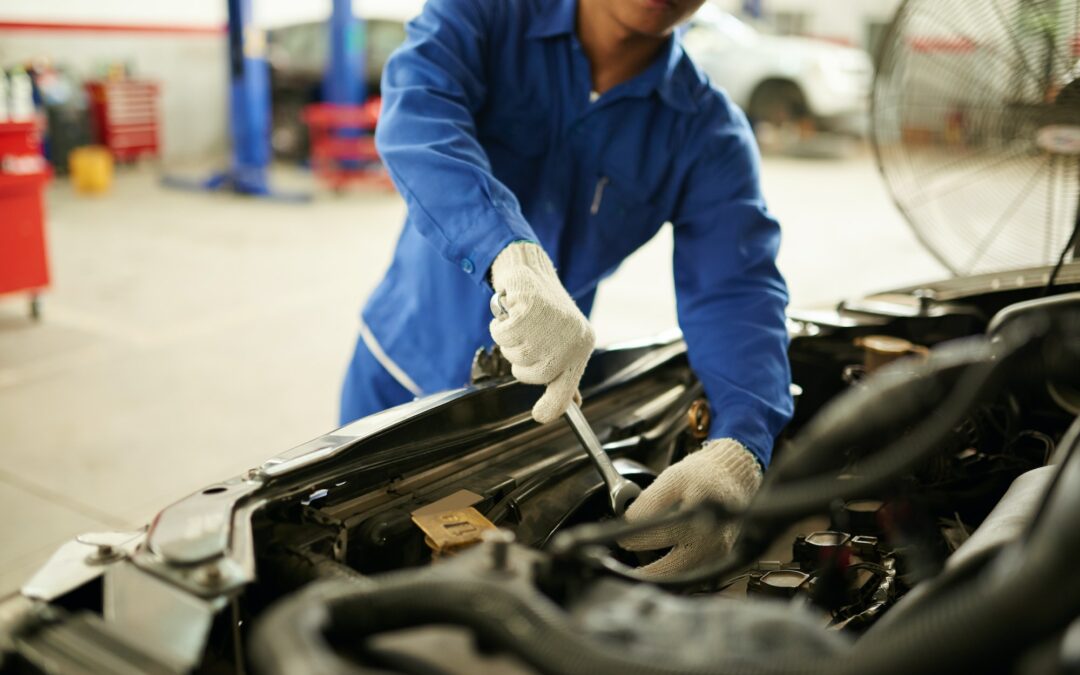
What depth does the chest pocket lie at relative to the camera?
177cm

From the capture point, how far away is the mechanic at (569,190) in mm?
1456

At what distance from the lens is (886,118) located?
2262mm

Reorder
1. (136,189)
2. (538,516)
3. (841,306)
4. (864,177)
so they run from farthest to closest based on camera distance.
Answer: (864,177)
(136,189)
(841,306)
(538,516)

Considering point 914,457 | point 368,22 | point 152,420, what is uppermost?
point 368,22

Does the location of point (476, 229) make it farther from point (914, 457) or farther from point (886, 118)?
point (886, 118)

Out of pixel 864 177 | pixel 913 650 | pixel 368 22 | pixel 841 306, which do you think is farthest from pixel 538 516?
pixel 368 22

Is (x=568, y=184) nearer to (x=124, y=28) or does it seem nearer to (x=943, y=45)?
(x=943, y=45)

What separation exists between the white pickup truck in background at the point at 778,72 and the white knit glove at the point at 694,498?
8312 mm

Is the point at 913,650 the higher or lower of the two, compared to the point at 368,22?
lower

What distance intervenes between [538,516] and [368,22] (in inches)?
348

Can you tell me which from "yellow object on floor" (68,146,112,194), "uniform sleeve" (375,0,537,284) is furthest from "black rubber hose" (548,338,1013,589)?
"yellow object on floor" (68,146,112,194)

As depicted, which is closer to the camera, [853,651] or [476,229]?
[853,651]

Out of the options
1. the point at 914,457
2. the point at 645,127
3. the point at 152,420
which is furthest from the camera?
the point at 152,420

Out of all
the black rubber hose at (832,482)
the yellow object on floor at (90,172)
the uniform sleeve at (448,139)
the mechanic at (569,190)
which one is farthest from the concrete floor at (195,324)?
the black rubber hose at (832,482)
